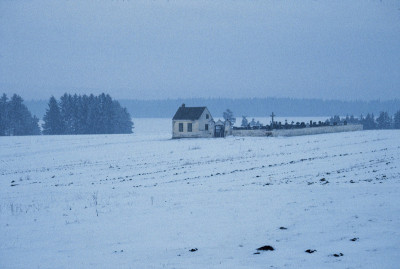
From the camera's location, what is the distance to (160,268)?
296 inches

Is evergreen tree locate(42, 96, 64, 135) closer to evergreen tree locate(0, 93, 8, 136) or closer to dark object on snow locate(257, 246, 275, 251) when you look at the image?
Answer: evergreen tree locate(0, 93, 8, 136)

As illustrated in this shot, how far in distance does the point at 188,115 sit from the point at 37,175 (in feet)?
109

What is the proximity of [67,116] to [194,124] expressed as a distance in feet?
170

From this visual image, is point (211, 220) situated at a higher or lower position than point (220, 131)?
lower

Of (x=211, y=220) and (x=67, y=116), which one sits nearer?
(x=211, y=220)

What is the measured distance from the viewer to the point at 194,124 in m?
55.4

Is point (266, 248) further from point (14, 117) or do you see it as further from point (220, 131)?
point (14, 117)

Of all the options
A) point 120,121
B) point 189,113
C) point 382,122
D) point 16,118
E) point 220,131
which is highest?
point 16,118

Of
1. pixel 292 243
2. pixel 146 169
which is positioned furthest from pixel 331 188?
pixel 146 169

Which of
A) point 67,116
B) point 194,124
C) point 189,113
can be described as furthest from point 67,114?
point 194,124

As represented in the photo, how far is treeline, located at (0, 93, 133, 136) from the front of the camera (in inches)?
3558

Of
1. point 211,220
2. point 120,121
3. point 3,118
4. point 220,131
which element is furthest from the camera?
point 120,121

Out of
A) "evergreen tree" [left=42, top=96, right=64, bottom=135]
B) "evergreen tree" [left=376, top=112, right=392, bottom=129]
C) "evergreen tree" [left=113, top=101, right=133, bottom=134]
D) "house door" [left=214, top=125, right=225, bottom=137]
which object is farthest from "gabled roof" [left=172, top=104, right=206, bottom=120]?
"evergreen tree" [left=376, top=112, right=392, bottom=129]

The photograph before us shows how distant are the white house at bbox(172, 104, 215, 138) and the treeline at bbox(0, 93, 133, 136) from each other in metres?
43.1
